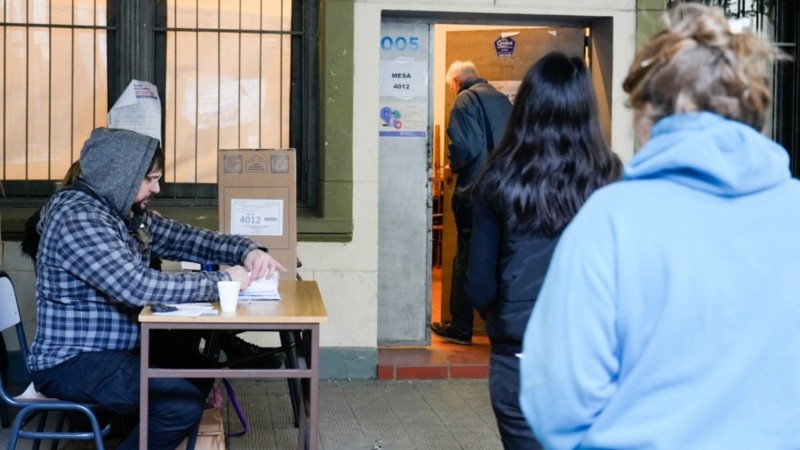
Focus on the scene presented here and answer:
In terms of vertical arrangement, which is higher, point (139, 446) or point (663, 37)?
point (663, 37)

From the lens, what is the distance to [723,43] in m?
1.82

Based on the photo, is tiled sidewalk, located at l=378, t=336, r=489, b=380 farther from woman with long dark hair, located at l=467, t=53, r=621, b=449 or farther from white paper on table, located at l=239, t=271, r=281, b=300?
woman with long dark hair, located at l=467, t=53, r=621, b=449

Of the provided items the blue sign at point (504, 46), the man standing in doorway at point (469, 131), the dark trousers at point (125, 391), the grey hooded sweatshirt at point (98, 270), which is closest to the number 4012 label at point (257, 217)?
the grey hooded sweatshirt at point (98, 270)

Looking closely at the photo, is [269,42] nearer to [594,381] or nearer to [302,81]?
[302,81]

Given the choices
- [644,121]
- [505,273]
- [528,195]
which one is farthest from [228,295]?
[644,121]

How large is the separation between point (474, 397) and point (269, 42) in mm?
2525

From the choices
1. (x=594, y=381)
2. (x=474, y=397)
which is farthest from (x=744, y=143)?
(x=474, y=397)

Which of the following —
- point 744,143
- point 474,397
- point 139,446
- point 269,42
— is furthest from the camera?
point 269,42

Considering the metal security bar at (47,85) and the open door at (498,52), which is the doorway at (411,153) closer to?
the open door at (498,52)

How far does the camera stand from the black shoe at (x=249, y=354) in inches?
216

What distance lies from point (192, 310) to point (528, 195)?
1.54 m

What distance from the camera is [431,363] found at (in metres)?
7.27

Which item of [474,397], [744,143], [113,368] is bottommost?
[474,397]

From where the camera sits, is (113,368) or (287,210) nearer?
(113,368)
